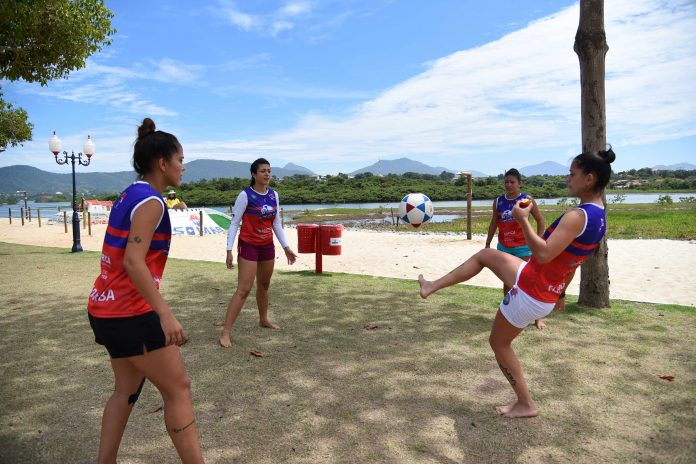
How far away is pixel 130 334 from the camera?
2369mm

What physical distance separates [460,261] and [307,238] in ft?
17.2

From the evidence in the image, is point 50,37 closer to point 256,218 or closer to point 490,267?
point 256,218

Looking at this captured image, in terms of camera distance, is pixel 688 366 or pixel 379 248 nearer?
pixel 688 366

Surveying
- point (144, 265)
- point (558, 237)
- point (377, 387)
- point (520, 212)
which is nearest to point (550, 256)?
point (558, 237)

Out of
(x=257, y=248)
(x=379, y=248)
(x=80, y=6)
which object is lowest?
(x=379, y=248)

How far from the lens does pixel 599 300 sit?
701 centimetres

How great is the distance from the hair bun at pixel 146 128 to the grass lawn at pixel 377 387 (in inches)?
83.9

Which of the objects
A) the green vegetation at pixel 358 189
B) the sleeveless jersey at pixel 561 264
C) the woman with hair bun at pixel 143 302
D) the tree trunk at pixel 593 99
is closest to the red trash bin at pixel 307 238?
the tree trunk at pixel 593 99

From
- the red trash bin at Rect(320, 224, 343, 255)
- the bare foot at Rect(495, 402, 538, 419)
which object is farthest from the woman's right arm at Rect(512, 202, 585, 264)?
the red trash bin at Rect(320, 224, 343, 255)

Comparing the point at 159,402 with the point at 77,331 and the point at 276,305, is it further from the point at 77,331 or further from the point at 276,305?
the point at 276,305

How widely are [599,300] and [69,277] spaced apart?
10583mm

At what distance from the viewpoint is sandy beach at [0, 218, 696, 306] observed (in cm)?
943

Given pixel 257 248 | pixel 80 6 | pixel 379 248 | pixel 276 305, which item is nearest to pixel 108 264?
pixel 257 248

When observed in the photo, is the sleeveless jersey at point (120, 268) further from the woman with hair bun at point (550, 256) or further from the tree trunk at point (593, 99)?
the tree trunk at point (593, 99)
